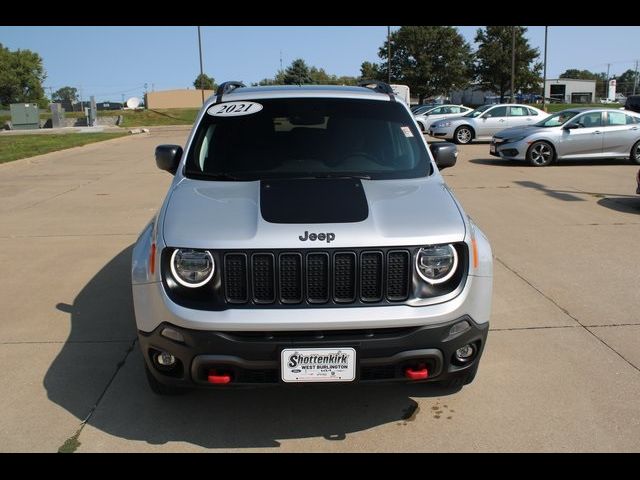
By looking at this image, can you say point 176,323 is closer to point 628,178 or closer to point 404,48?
point 628,178

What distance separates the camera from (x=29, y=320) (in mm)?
4855

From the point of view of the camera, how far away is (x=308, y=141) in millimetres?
4137

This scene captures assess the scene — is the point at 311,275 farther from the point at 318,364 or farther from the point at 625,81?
the point at 625,81

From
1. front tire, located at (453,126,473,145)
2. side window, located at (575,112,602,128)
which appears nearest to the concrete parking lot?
side window, located at (575,112,602,128)

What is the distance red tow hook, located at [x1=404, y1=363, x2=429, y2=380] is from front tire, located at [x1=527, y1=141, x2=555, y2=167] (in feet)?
44.0

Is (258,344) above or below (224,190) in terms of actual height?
below

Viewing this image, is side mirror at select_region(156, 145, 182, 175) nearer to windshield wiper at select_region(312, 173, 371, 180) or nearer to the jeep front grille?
windshield wiper at select_region(312, 173, 371, 180)

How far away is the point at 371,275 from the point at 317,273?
27 cm

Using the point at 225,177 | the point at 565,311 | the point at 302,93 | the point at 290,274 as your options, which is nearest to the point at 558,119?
the point at 565,311

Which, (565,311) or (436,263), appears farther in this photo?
(565,311)

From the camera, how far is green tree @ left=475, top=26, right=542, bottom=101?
185ft

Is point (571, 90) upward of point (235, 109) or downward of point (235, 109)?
upward
